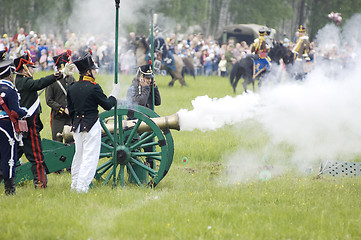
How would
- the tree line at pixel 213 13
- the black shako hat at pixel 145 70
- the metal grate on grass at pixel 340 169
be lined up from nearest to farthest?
the black shako hat at pixel 145 70 → the metal grate on grass at pixel 340 169 → the tree line at pixel 213 13

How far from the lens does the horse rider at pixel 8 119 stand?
6.36 metres

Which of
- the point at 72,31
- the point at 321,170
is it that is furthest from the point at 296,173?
the point at 72,31

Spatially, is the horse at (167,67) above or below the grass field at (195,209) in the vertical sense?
below

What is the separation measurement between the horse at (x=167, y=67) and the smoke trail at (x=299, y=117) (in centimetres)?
916

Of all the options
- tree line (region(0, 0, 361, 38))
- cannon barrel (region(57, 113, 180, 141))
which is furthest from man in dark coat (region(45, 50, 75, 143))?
tree line (region(0, 0, 361, 38))

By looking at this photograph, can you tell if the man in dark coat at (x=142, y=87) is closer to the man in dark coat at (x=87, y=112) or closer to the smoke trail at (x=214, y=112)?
the smoke trail at (x=214, y=112)

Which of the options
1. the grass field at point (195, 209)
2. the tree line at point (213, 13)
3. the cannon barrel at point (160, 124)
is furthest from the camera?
the tree line at point (213, 13)

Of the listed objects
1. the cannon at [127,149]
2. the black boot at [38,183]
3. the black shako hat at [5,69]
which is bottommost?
the black boot at [38,183]

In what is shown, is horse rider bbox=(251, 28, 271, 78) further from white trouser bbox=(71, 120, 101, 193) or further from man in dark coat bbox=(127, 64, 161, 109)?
white trouser bbox=(71, 120, 101, 193)

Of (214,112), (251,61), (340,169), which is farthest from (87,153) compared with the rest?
(251,61)

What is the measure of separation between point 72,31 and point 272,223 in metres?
9.35

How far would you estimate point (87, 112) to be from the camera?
6551mm

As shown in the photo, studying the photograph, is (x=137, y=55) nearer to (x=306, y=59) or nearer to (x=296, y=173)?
(x=306, y=59)

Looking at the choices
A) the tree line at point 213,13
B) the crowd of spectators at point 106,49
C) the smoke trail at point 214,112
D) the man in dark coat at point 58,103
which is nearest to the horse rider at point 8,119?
the man in dark coat at point 58,103
